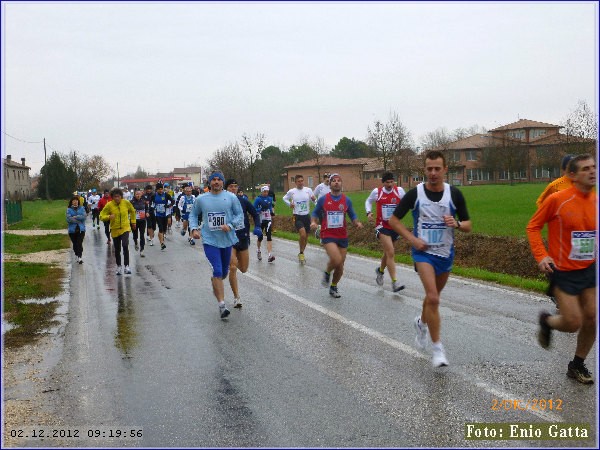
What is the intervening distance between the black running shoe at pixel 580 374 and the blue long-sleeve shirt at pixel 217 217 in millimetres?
5094

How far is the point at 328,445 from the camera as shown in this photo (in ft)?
14.0

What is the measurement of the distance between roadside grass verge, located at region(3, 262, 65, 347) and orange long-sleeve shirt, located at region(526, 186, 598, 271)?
21.6 feet

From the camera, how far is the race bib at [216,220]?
8836 mm

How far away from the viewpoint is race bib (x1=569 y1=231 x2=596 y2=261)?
5262mm

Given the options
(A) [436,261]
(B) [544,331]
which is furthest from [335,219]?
(B) [544,331]

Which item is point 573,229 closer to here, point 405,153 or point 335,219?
point 335,219

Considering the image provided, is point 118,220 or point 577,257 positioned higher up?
point 118,220

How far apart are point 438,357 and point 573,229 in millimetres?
1772

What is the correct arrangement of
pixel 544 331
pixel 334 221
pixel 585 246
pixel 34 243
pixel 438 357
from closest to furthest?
1. pixel 585 246
2. pixel 544 331
3. pixel 438 357
4. pixel 334 221
5. pixel 34 243

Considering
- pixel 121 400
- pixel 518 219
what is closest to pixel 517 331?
pixel 121 400

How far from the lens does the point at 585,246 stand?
526 cm

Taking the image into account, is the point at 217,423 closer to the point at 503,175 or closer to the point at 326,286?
the point at 326,286
